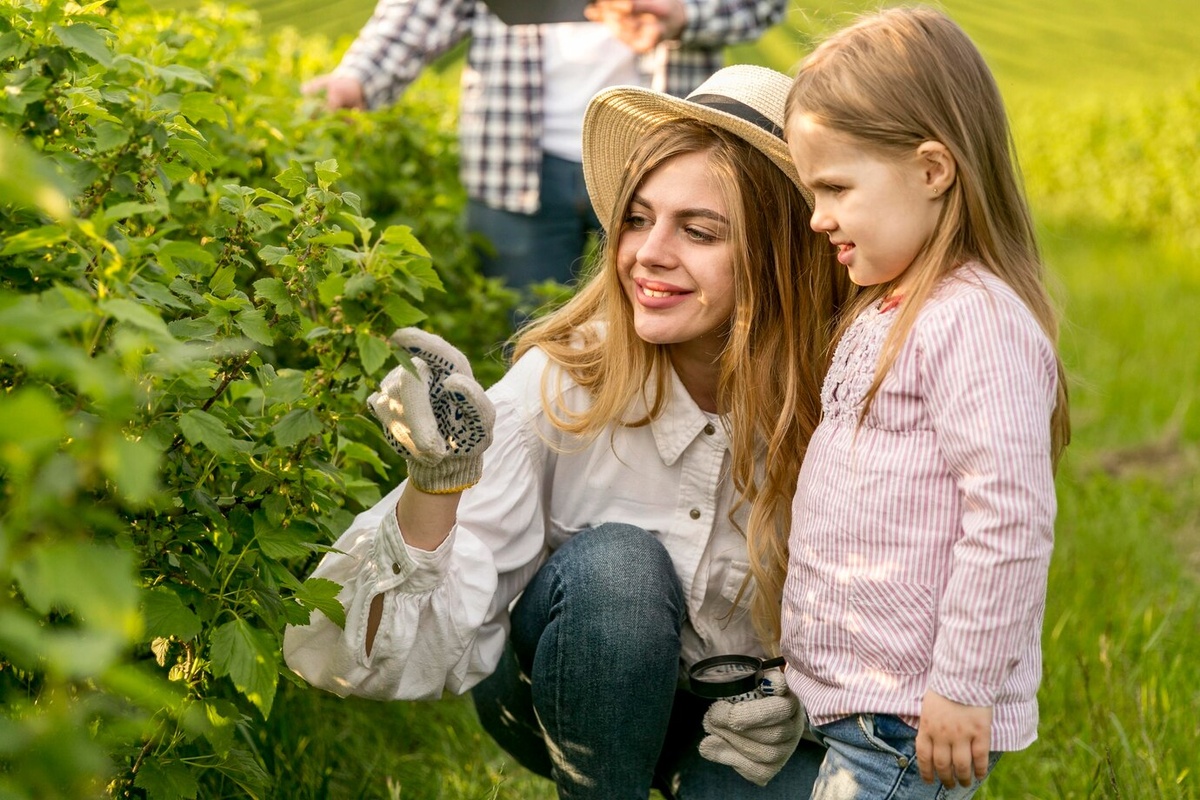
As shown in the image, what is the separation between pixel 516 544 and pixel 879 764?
724 mm

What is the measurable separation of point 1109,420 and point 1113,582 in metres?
1.97

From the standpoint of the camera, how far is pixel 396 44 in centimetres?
356

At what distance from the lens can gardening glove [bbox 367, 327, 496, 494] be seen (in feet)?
5.70

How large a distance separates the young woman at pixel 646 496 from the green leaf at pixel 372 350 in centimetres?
49

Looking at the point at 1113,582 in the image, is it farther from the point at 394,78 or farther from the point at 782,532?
the point at 394,78

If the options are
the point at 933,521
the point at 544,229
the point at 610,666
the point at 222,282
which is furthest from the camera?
the point at 544,229

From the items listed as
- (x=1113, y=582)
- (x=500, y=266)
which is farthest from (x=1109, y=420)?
(x=500, y=266)

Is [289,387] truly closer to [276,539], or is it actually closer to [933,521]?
[276,539]

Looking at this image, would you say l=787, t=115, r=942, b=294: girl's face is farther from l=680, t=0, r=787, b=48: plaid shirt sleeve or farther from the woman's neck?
l=680, t=0, r=787, b=48: plaid shirt sleeve

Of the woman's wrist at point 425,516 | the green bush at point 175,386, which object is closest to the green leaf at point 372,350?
the green bush at point 175,386

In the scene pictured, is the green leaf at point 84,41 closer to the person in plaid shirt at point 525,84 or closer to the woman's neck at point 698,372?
the woman's neck at point 698,372

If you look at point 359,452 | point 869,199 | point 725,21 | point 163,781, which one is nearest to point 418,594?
point 359,452

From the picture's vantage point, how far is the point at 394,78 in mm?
3590

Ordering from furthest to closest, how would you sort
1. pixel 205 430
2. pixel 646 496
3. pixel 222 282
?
pixel 646 496 < pixel 222 282 < pixel 205 430
